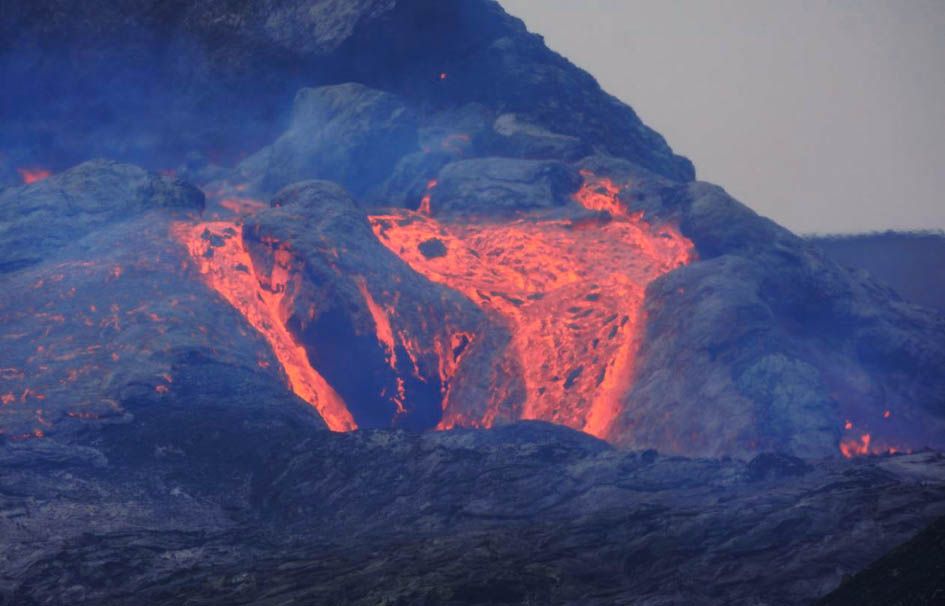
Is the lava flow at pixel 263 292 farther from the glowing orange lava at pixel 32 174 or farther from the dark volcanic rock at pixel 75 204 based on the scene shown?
the glowing orange lava at pixel 32 174

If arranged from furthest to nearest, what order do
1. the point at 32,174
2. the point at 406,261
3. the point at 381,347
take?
the point at 32,174 → the point at 406,261 → the point at 381,347

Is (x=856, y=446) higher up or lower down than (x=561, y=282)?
lower down

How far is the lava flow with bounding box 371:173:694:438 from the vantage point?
26.2 metres

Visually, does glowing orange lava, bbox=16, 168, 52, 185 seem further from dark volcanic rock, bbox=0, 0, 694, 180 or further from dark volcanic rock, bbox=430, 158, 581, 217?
dark volcanic rock, bbox=430, 158, 581, 217

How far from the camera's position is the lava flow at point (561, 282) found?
26.2m

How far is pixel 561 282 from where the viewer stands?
30141 mm

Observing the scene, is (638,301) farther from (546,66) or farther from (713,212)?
(546,66)

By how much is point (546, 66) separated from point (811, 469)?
24.5 meters

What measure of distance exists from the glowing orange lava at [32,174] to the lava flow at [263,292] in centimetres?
1014

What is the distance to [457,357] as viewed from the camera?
90.6ft

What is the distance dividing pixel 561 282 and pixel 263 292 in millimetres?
8890

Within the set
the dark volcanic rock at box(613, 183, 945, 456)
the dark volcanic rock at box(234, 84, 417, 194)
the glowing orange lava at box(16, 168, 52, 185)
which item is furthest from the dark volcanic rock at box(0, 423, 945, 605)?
the glowing orange lava at box(16, 168, 52, 185)

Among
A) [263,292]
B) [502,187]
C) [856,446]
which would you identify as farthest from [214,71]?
[856,446]

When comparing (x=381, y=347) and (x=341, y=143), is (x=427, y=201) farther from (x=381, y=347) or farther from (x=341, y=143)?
(x=381, y=347)
